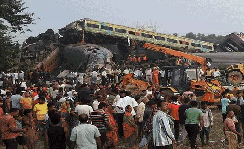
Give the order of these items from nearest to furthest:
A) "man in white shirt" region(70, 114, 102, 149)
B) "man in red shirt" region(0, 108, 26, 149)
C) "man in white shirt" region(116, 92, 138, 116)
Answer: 1. "man in white shirt" region(70, 114, 102, 149)
2. "man in red shirt" region(0, 108, 26, 149)
3. "man in white shirt" region(116, 92, 138, 116)

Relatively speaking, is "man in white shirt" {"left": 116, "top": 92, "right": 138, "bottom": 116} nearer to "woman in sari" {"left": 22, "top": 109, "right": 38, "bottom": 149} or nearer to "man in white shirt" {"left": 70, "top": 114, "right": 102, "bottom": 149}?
"woman in sari" {"left": 22, "top": 109, "right": 38, "bottom": 149}

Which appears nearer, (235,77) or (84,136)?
(84,136)

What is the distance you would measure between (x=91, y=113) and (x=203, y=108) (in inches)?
169

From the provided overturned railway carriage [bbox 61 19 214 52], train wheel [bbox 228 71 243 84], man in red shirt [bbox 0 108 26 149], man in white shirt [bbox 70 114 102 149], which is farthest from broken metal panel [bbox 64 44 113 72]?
man in white shirt [bbox 70 114 102 149]

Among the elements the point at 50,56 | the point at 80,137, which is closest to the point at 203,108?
the point at 80,137

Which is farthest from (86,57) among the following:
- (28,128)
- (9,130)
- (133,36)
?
(9,130)

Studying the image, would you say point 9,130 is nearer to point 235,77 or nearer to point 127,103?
point 127,103

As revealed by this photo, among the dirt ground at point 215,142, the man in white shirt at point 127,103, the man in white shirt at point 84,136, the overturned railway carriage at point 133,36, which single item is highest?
the overturned railway carriage at point 133,36

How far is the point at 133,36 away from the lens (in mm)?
42844

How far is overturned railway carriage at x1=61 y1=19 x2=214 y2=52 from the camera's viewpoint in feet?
135

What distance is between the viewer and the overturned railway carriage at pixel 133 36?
41.0 metres

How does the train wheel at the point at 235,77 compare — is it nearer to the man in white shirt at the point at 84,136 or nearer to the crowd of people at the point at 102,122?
the crowd of people at the point at 102,122

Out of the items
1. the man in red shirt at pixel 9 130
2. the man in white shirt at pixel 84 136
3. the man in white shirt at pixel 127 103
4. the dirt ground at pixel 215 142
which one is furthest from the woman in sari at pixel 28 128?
the man in white shirt at pixel 127 103

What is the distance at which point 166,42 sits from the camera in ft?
143
